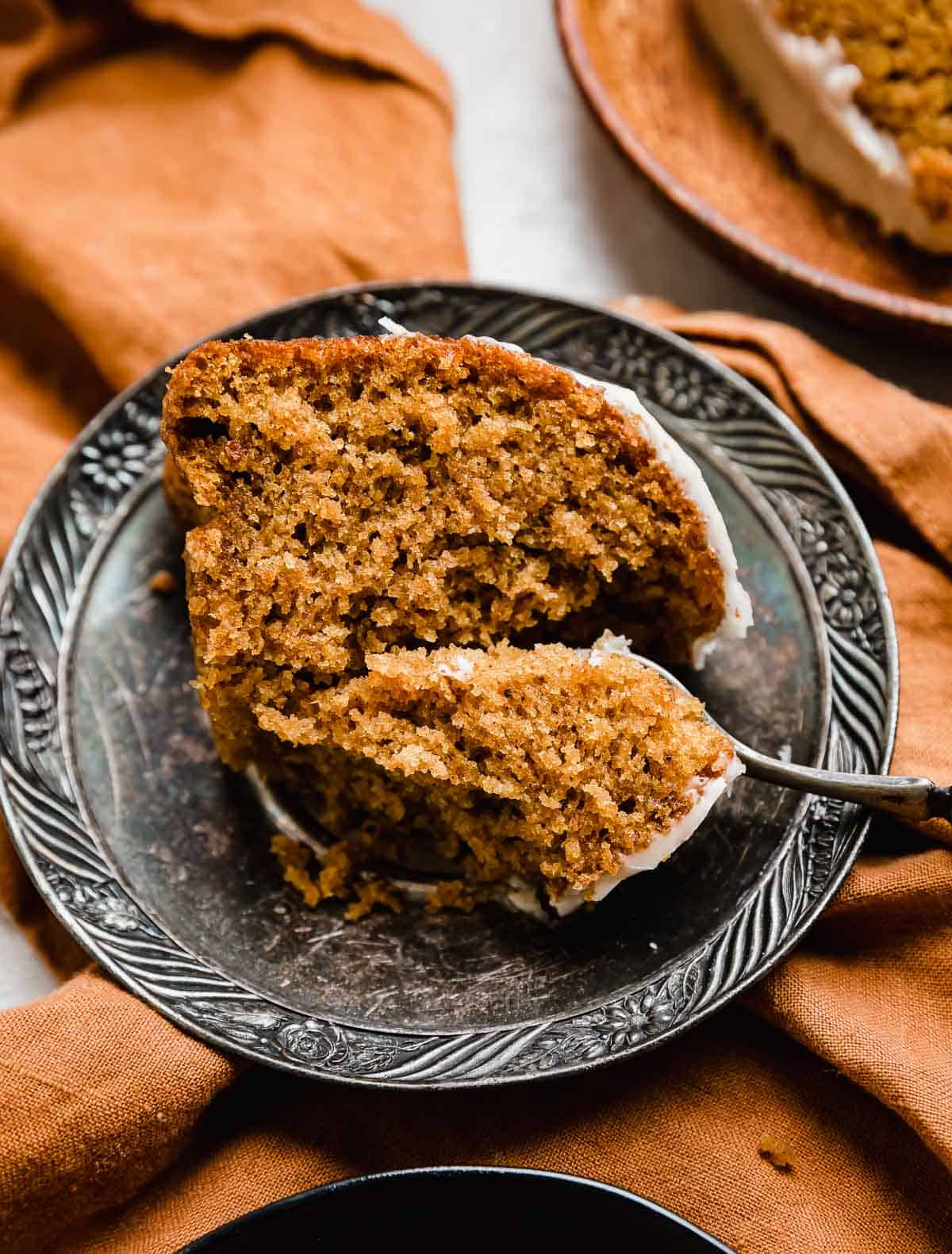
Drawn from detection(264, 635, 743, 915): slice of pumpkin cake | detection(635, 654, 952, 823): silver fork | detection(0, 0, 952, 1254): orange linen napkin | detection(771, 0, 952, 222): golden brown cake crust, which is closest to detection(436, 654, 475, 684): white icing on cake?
detection(264, 635, 743, 915): slice of pumpkin cake

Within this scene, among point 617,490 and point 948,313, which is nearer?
point 617,490

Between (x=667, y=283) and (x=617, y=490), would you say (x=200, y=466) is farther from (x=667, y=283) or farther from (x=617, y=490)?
(x=667, y=283)

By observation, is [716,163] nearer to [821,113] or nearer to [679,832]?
[821,113]

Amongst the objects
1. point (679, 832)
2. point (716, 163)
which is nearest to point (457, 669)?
point (679, 832)

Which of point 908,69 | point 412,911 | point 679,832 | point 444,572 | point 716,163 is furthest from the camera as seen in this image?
point 716,163

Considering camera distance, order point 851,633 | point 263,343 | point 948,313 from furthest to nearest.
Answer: point 948,313
point 851,633
point 263,343

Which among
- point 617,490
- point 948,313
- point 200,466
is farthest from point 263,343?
point 948,313

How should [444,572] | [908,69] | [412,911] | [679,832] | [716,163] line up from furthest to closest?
[716,163] → [908,69] → [412,911] → [444,572] → [679,832]

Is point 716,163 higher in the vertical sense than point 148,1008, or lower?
higher
